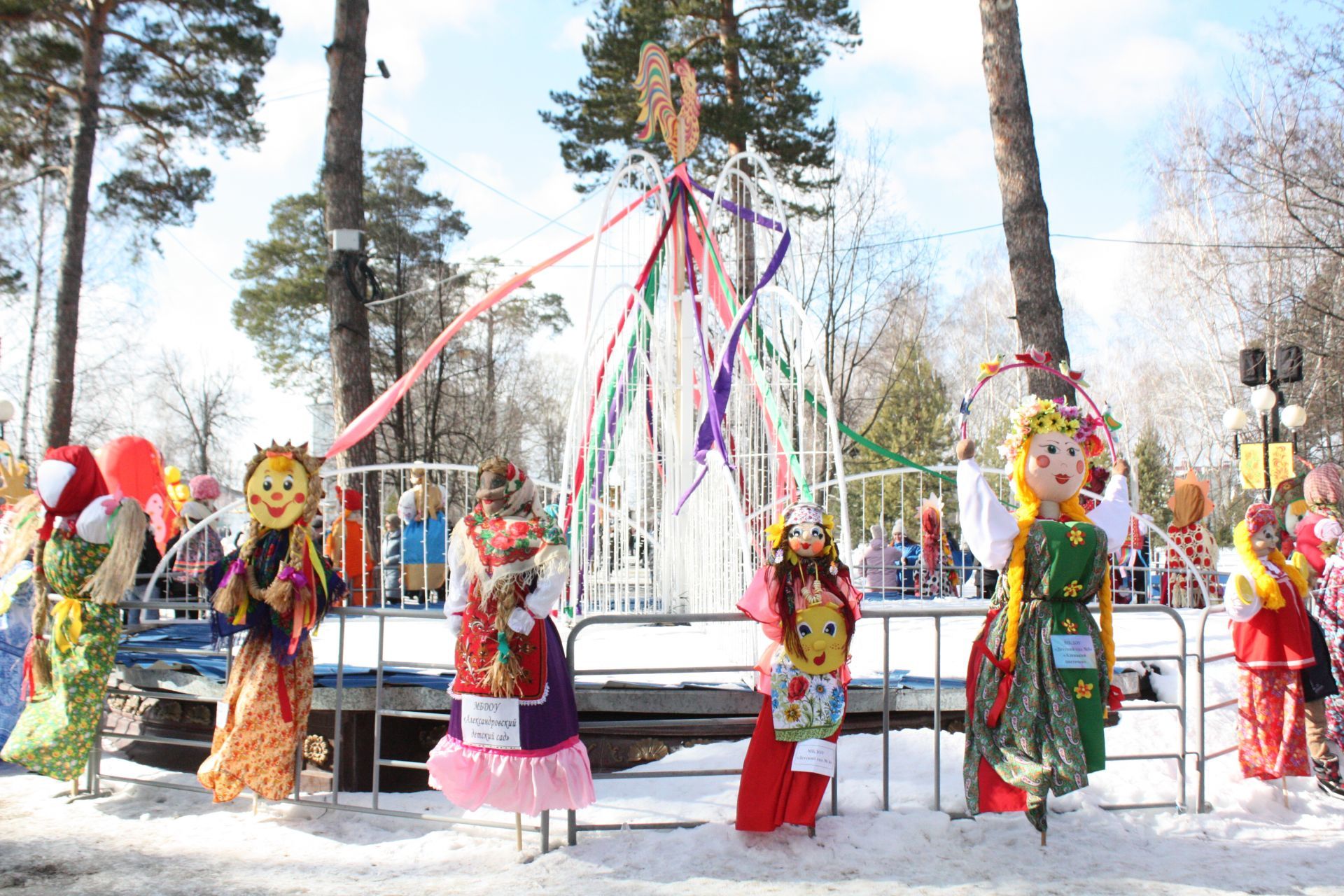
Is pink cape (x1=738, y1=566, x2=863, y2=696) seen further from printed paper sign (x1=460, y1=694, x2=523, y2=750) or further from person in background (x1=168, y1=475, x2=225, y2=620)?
person in background (x1=168, y1=475, x2=225, y2=620)

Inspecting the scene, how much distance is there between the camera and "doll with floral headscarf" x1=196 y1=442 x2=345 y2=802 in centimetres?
396

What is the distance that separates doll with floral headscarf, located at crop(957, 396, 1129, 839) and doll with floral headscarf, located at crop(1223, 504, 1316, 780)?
3.59 ft

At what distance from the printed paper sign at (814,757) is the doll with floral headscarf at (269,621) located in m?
2.03

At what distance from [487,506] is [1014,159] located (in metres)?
5.26

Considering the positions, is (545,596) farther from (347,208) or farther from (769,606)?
(347,208)

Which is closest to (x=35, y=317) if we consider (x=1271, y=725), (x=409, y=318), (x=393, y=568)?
(x=409, y=318)

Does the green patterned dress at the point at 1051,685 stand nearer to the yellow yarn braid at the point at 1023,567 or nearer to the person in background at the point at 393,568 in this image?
the yellow yarn braid at the point at 1023,567

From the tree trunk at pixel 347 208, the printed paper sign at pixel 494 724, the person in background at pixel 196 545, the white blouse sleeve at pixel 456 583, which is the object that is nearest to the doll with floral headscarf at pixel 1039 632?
the printed paper sign at pixel 494 724

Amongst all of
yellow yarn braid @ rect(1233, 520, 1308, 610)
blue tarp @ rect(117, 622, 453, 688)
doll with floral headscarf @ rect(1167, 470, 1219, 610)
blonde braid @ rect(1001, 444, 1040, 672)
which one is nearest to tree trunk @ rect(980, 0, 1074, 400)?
yellow yarn braid @ rect(1233, 520, 1308, 610)

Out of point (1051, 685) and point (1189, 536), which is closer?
point (1051, 685)

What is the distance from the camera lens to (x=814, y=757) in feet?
11.7

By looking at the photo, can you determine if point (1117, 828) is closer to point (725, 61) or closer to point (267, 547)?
point (267, 547)

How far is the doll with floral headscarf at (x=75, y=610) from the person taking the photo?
420 cm

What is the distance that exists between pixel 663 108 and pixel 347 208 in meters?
3.48
